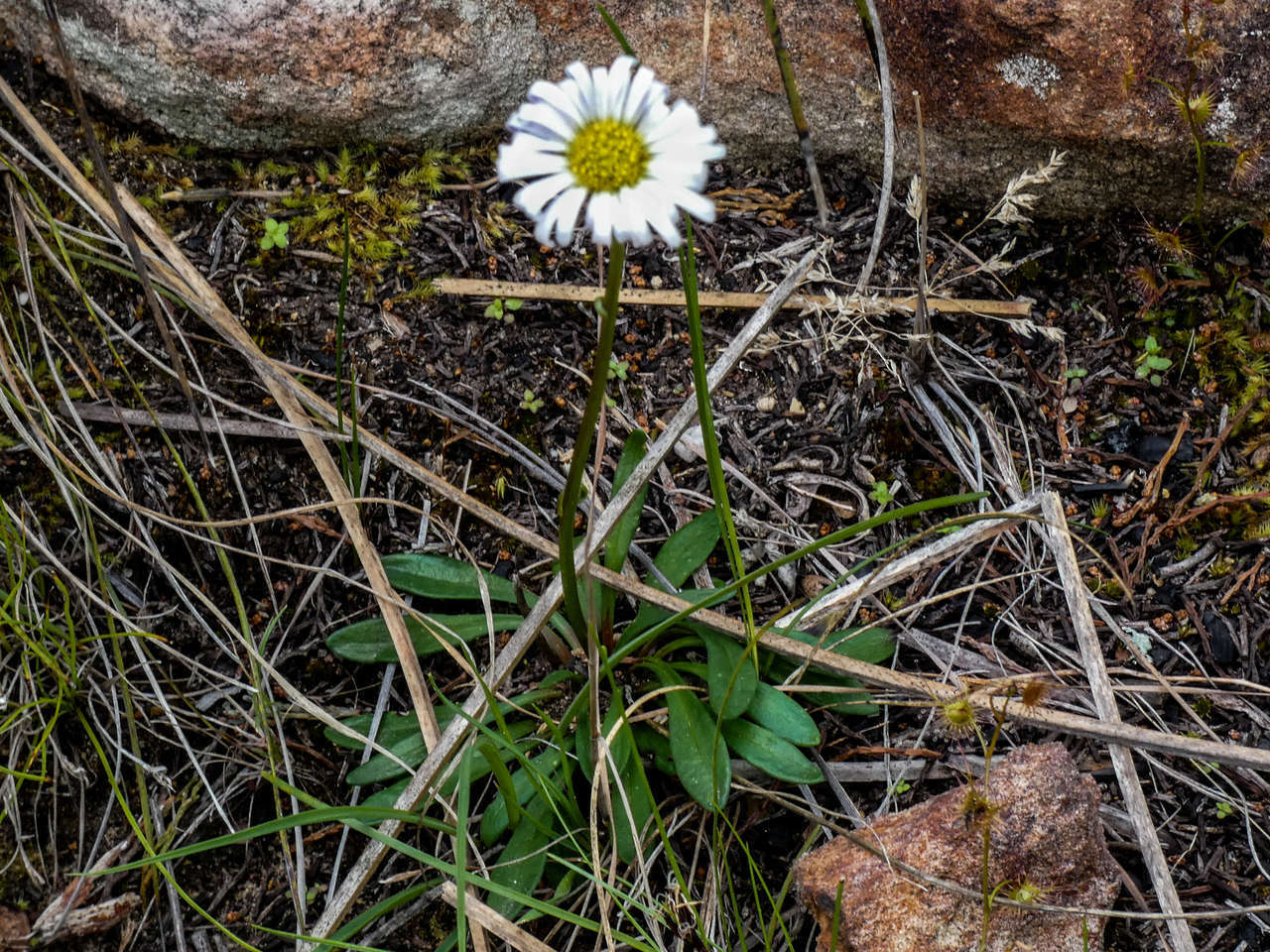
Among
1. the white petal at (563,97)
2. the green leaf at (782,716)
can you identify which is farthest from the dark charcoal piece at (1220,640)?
the white petal at (563,97)

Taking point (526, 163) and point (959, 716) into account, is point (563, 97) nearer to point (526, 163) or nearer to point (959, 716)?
point (526, 163)

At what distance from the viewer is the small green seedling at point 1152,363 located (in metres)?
2.71

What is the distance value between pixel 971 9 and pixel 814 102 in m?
0.44

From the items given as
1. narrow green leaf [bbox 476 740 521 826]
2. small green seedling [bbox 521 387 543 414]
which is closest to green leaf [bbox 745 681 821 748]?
narrow green leaf [bbox 476 740 521 826]

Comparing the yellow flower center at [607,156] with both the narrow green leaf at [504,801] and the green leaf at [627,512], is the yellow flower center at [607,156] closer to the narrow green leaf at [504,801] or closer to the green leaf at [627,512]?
the green leaf at [627,512]

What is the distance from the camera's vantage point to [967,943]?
2.14 meters

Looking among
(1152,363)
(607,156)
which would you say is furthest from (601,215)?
(1152,363)

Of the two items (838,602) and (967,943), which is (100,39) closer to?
(838,602)

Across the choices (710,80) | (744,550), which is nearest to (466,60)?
(710,80)

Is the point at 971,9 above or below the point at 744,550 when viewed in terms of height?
above

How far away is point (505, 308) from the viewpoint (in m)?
2.81

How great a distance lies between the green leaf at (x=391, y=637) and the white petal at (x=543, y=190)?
116 cm

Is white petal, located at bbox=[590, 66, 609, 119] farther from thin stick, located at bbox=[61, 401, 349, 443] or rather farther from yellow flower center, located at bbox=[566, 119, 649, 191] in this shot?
thin stick, located at bbox=[61, 401, 349, 443]

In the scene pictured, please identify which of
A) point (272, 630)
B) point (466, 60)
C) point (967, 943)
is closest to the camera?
point (967, 943)
